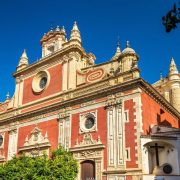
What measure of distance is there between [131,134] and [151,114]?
9.77ft

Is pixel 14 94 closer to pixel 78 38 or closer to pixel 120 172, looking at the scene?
pixel 78 38

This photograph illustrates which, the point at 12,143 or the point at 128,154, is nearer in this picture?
the point at 128,154

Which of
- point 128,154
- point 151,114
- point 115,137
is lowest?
point 128,154

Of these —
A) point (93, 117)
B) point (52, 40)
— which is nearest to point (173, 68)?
point (52, 40)

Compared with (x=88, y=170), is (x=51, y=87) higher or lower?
higher

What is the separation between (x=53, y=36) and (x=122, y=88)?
45.6 ft

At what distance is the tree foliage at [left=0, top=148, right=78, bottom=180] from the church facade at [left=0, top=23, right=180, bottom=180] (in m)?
0.82

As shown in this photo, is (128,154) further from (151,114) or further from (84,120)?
(84,120)

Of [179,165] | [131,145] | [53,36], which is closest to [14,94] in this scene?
[53,36]

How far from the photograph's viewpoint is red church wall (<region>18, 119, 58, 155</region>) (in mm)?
26203

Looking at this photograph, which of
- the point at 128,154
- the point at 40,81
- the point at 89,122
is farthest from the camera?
the point at 40,81

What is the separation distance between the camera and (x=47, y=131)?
89.2 ft

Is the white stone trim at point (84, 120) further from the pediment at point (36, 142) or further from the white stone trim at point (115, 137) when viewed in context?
the pediment at point (36, 142)

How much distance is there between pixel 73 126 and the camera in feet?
83.0
